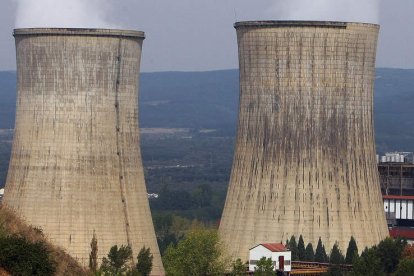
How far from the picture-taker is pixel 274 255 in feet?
118

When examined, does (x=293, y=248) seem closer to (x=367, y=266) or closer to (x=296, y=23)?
(x=367, y=266)

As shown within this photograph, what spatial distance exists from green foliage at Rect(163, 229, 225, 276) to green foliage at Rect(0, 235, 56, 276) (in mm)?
9258

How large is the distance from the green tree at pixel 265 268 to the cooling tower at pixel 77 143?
6185mm

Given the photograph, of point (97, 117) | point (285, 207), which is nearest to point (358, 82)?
point (285, 207)

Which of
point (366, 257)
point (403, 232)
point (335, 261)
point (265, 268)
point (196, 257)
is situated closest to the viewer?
point (265, 268)

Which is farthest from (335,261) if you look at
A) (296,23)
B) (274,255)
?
(296,23)

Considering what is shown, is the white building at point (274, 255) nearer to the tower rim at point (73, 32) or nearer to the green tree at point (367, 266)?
the green tree at point (367, 266)

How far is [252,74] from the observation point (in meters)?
38.6

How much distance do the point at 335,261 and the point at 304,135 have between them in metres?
3.44

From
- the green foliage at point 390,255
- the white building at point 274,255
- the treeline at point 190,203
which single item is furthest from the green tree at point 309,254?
the treeline at point 190,203

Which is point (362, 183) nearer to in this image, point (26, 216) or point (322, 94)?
point (322, 94)

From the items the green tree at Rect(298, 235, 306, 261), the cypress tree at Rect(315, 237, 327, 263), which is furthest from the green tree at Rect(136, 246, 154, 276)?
the cypress tree at Rect(315, 237, 327, 263)

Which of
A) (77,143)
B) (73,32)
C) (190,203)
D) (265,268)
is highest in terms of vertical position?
(190,203)

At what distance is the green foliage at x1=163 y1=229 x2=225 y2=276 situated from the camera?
34781 millimetres
